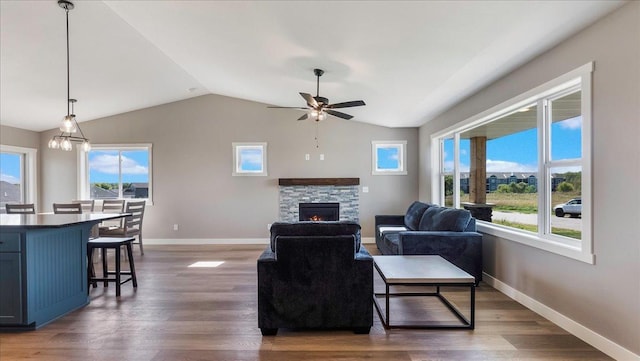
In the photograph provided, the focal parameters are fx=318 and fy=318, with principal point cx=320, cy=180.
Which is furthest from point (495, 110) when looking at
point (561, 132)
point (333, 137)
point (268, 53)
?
point (333, 137)

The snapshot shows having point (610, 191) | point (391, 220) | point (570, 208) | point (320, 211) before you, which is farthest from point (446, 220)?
point (320, 211)

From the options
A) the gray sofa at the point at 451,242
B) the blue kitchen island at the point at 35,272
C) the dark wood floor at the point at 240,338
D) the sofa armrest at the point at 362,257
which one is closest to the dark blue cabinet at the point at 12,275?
the blue kitchen island at the point at 35,272

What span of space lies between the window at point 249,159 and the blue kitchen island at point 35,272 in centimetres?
378

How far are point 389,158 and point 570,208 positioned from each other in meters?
4.19

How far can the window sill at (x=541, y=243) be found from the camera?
2.54 meters

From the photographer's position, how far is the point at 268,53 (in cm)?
398

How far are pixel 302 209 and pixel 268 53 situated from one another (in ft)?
11.6

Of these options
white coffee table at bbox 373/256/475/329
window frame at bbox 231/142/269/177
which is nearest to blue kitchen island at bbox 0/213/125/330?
white coffee table at bbox 373/256/475/329

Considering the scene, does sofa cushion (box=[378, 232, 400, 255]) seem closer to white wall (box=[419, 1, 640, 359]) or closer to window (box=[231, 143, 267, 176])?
white wall (box=[419, 1, 640, 359])

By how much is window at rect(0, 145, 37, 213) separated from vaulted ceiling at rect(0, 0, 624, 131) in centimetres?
83

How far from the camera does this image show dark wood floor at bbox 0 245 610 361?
93.0 inches

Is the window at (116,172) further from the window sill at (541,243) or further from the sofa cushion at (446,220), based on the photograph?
the window sill at (541,243)

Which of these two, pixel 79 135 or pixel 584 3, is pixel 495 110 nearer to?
pixel 584 3

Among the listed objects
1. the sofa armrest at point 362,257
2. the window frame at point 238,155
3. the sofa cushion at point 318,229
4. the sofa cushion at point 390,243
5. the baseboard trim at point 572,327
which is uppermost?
the window frame at point 238,155
